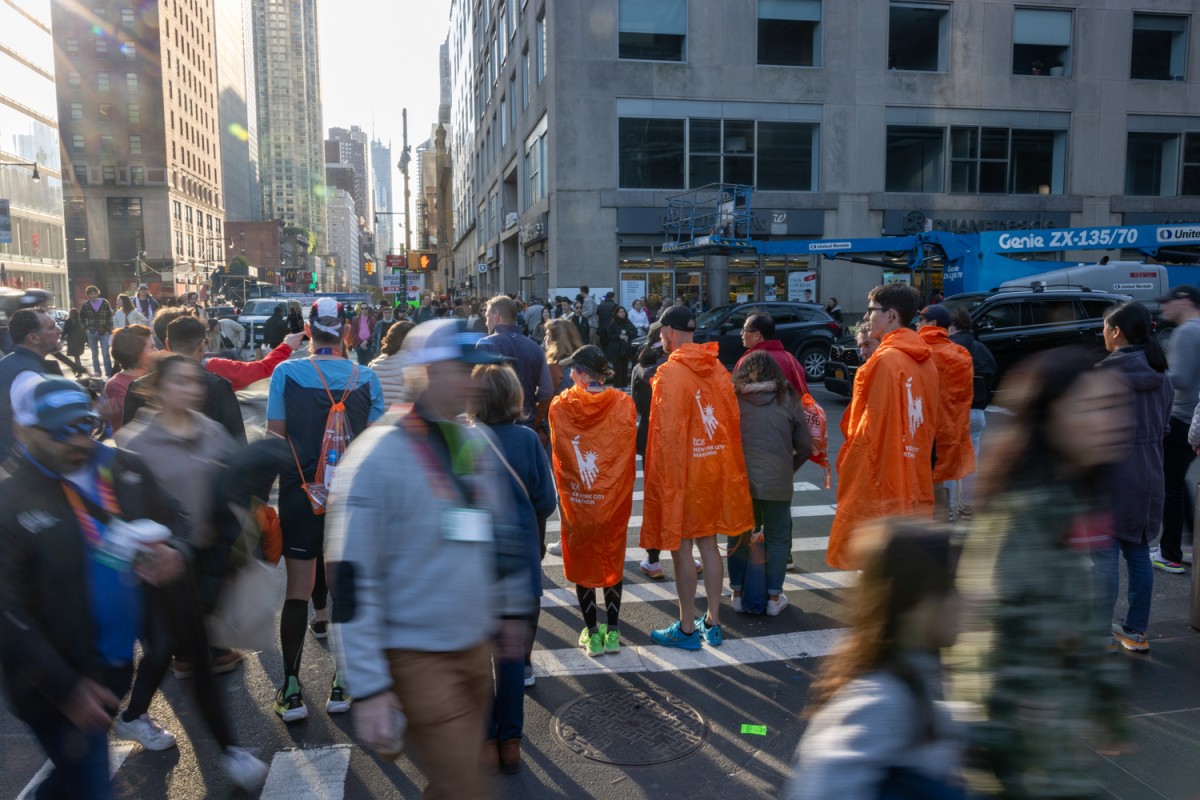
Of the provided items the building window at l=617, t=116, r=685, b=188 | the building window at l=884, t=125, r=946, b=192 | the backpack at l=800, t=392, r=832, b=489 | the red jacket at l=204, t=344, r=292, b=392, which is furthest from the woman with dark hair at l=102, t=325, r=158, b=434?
the building window at l=884, t=125, r=946, b=192

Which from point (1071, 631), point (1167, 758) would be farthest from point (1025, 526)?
point (1167, 758)

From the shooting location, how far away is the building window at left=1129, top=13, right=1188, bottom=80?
95.2 feet

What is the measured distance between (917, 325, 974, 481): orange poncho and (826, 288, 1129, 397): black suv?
816 cm

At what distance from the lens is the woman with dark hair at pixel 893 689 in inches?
73.7

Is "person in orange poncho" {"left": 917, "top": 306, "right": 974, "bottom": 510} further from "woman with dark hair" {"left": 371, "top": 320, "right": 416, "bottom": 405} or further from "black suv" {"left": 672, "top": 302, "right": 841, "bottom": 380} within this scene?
"black suv" {"left": 672, "top": 302, "right": 841, "bottom": 380}

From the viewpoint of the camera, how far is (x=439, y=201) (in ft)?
346

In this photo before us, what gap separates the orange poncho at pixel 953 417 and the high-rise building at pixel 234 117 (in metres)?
122

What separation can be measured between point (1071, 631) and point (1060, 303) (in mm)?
13793

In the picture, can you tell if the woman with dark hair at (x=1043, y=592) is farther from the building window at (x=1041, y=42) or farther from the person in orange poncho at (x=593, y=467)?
the building window at (x=1041, y=42)

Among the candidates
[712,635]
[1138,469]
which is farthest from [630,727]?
[1138,469]

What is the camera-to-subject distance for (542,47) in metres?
28.9

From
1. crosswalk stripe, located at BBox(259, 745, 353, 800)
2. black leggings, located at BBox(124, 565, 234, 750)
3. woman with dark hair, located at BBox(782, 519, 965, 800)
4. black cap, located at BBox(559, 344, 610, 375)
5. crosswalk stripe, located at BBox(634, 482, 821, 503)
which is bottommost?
crosswalk stripe, located at BBox(259, 745, 353, 800)

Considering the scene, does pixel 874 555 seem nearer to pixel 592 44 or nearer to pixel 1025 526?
pixel 1025 526

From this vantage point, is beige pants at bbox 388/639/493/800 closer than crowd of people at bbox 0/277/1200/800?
No
